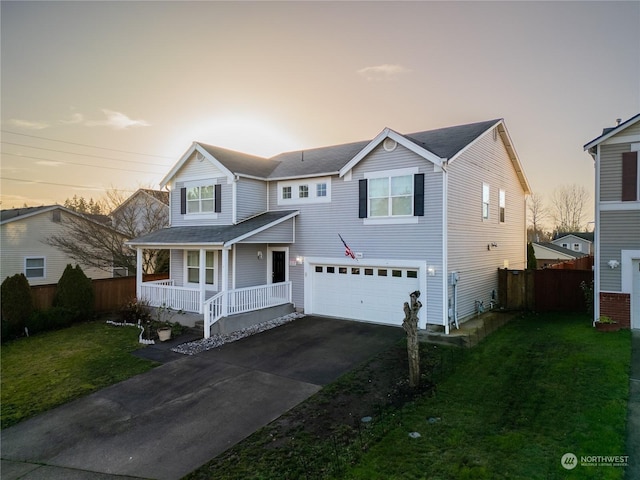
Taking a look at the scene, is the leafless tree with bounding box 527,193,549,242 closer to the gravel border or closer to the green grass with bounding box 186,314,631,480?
the gravel border

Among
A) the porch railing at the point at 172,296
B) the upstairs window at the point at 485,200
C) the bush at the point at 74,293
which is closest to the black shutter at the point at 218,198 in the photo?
the porch railing at the point at 172,296

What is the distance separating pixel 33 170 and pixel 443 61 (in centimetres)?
2666

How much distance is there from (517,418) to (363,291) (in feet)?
27.3

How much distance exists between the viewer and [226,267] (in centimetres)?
1328

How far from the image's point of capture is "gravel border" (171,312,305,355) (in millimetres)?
11430

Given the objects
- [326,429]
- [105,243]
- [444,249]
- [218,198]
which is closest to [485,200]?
[444,249]

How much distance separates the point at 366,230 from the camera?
1390 cm

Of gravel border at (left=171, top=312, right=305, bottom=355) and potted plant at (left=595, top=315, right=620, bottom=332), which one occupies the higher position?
potted plant at (left=595, top=315, right=620, bottom=332)

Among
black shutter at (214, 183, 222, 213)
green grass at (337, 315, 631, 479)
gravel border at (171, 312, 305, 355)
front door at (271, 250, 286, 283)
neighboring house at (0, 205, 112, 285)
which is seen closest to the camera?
green grass at (337, 315, 631, 479)

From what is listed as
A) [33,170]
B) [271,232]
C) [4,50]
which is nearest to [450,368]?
[271,232]

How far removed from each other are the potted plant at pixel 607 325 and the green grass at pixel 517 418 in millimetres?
1170
